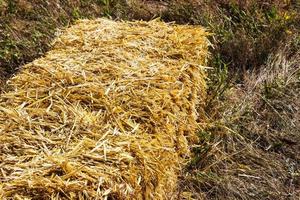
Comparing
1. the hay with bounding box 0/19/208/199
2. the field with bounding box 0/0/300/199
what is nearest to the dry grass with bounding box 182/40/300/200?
the field with bounding box 0/0/300/199

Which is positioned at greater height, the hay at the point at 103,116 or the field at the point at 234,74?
the hay at the point at 103,116

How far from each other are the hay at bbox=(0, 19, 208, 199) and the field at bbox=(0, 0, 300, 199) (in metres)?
0.24

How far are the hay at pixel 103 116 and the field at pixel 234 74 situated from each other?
9.6 inches

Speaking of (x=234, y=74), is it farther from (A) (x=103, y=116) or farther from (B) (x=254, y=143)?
(A) (x=103, y=116)

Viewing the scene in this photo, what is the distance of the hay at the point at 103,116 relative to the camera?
234cm

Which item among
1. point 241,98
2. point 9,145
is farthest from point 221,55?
point 9,145

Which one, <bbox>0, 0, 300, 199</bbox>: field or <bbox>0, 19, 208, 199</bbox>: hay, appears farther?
<bbox>0, 0, 300, 199</bbox>: field

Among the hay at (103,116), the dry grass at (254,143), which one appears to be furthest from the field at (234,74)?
the hay at (103,116)

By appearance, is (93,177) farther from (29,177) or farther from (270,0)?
(270,0)

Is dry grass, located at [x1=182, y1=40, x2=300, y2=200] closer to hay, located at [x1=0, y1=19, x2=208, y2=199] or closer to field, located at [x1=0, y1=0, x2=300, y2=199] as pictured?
field, located at [x1=0, y1=0, x2=300, y2=199]

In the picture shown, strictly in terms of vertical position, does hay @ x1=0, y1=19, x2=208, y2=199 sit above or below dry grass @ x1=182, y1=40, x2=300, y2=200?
above

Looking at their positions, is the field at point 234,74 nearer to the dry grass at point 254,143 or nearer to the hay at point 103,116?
A: the dry grass at point 254,143

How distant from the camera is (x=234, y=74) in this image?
4.58 m

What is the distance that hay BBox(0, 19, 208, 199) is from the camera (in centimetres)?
234
